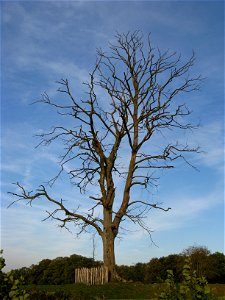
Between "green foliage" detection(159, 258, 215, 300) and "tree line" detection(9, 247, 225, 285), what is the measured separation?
42773 millimetres

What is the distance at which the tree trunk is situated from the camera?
22031 mm

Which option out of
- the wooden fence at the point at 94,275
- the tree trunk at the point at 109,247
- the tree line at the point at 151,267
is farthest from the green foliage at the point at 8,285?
the tree line at the point at 151,267

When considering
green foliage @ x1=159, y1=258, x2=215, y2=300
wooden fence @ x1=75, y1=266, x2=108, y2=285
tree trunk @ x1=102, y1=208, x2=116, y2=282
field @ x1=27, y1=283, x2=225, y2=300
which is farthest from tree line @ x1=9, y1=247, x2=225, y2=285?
green foliage @ x1=159, y1=258, x2=215, y2=300

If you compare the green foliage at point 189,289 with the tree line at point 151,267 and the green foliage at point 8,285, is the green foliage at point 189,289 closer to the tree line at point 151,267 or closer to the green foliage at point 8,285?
the green foliage at point 8,285

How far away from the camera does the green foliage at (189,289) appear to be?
185 inches

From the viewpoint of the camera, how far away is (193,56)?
25906mm

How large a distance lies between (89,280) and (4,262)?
63.5ft

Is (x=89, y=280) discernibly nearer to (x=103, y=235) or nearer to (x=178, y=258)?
(x=103, y=235)

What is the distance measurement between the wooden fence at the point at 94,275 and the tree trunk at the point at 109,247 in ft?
1.09

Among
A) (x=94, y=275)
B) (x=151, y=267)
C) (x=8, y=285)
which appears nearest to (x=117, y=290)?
(x=94, y=275)

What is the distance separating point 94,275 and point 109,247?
5.83ft

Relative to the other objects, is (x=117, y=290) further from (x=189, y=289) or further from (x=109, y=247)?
(x=189, y=289)

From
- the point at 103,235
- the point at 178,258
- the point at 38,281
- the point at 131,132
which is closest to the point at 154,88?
the point at 131,132

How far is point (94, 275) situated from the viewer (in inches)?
881
